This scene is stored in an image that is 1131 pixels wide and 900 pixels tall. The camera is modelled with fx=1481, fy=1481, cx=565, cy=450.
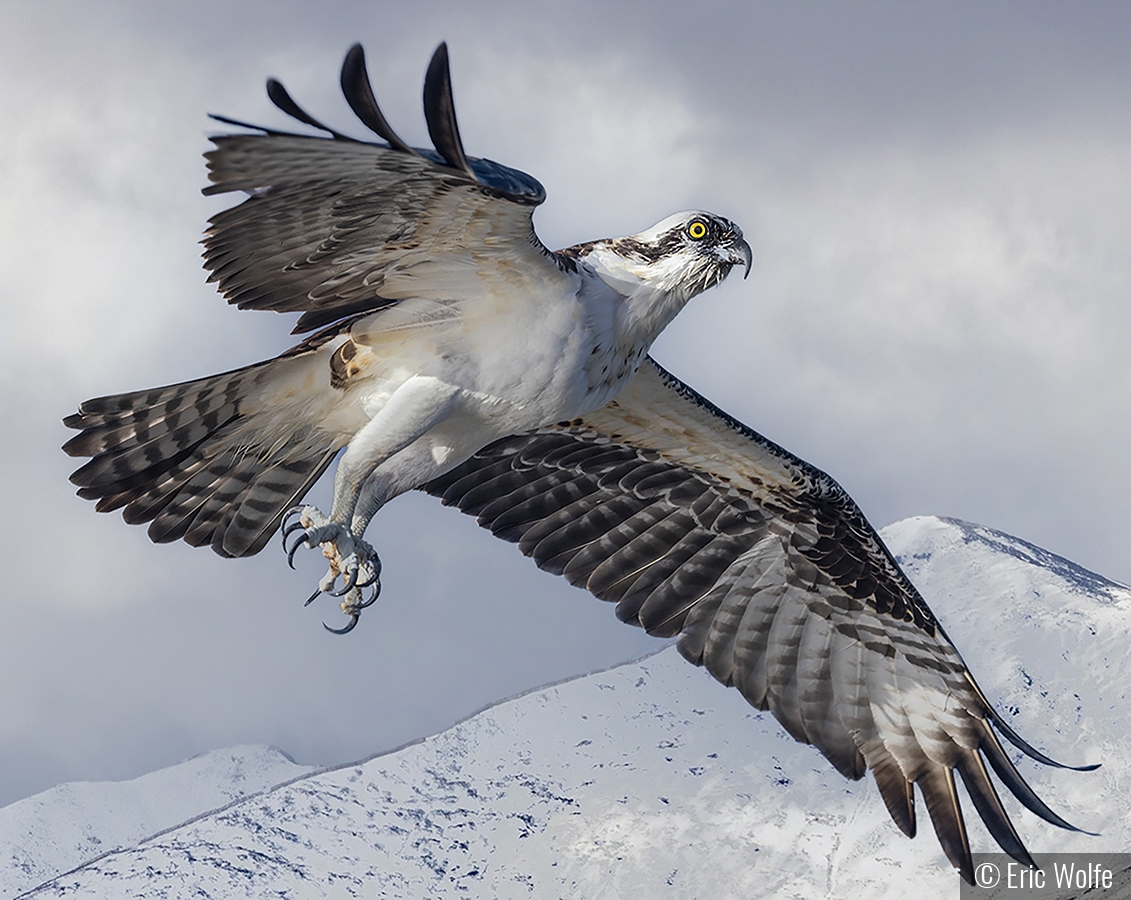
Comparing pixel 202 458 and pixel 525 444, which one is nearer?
pixel 202 458

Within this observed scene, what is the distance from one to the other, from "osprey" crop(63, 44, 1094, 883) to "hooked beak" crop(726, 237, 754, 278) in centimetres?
2

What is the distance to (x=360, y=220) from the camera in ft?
30.8

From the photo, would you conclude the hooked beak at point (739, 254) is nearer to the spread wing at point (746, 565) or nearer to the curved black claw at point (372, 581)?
the spread wing at point (746, 565)

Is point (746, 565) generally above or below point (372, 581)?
above

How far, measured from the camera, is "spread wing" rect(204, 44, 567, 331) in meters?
8.40

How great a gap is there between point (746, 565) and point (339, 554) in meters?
4.32

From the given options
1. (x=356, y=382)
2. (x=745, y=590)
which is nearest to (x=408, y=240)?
(x=356, y=382)

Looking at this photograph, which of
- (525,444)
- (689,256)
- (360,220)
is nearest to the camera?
(360,220)

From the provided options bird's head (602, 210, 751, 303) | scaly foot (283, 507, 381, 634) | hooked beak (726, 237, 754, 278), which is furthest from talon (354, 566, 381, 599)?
hooked beak (726, 237, 754, 278)

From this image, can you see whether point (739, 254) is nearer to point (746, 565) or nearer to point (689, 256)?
point (689, 256)

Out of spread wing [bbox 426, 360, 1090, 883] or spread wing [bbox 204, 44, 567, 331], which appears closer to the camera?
spread wing [bbox 204, 44, 567, 331]

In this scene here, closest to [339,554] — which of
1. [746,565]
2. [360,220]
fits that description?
[360,220]

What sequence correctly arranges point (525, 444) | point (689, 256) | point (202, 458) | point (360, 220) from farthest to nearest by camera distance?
point (525, 444) → point (202, 458) → point (689, 256) → point (360, 220)

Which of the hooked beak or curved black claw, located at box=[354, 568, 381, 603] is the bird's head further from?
curved black claw, located at box=[354, 568, 381, 603]
